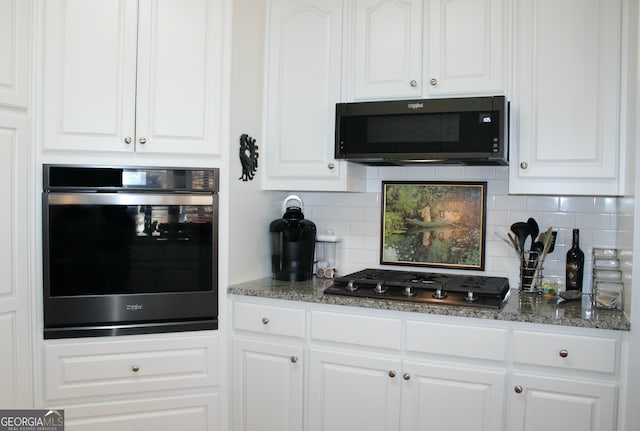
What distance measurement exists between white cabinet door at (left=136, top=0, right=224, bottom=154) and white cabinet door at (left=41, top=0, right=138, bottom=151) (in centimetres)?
6

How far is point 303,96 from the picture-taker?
2783mm

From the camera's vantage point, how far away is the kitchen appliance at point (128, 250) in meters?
2.34

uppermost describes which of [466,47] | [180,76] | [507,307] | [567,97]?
[466,47]

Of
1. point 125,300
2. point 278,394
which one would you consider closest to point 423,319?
point 278,394

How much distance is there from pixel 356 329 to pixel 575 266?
1.06 metres

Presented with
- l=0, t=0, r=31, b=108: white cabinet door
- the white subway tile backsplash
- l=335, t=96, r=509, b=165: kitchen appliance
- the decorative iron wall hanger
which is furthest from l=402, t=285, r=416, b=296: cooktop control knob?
l=0, t=0, r=31, b=108: white cabinet door

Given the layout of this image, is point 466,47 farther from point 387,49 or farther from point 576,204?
point 576,204

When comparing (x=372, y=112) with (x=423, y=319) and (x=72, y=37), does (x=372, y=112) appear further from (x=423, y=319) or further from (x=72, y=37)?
(x=72, y=37)

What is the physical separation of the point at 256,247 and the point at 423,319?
3.22 ft

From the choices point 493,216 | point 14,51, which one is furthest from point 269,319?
point 14,51

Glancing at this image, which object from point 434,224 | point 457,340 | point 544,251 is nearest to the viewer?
point 457,340

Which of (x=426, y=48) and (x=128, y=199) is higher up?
(x=426, y=48)

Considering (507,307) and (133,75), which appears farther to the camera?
(133,75)

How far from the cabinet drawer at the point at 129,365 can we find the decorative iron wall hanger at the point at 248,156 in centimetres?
80
